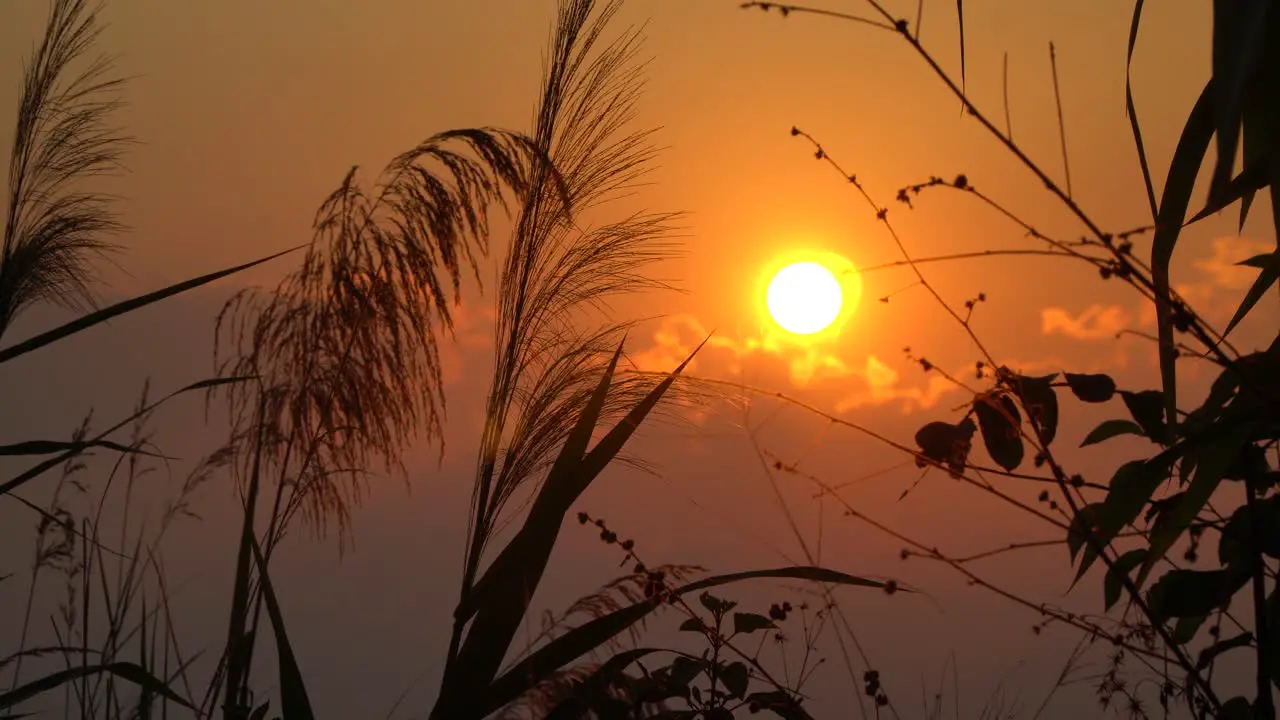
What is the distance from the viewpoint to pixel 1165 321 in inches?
40.6

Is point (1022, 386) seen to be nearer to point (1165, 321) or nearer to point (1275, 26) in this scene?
point (1165, 321)

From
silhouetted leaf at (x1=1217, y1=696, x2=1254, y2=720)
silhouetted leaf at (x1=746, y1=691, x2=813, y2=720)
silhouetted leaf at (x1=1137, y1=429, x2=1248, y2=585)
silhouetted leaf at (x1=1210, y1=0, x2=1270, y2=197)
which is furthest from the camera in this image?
silhouetted leaf at (x1=746, y1=691, x2=813, y2=720)

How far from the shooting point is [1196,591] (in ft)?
3.78

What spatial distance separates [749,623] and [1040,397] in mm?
650

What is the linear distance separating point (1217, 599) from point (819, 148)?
0.64m

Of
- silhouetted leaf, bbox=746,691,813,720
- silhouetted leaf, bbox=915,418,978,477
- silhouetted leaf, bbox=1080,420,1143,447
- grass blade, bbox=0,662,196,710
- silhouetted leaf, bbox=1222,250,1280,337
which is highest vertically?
silhouetted leaf, bbox=1222,250,1280,337

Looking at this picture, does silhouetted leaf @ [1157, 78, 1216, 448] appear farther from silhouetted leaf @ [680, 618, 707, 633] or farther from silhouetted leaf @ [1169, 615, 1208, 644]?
silhouetted leaf @ [680, 618, 707, 633]

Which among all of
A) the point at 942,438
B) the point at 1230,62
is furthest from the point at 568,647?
the point at 1230,62

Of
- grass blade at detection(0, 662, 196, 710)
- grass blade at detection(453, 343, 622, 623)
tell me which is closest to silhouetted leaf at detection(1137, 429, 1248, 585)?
grass blade at detection(453, 343, 622, 623)

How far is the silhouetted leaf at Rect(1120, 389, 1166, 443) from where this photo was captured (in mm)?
1230

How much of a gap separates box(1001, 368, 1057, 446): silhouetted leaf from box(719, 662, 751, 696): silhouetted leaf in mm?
587

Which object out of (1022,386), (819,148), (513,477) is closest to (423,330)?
(513,477)

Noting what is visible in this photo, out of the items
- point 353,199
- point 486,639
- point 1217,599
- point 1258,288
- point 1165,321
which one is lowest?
point 486,639

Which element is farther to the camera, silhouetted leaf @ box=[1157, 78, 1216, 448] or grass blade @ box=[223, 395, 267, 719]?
grass blade @ box=[223, 395, 267, 719]
